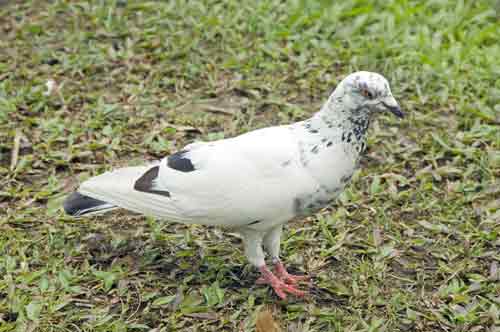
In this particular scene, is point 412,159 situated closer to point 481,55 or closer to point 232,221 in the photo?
point 481,55

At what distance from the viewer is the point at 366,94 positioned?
4148 mm

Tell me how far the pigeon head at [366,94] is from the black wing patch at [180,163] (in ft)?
3.00

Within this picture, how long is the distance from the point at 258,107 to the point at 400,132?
3.88ft

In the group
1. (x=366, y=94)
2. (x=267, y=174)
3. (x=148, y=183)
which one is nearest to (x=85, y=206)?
(x=148, y=183)

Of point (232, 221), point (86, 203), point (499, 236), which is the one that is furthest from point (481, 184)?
point (86, 203)

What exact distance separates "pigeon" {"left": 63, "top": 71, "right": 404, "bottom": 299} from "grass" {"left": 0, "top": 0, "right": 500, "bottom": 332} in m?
0.56

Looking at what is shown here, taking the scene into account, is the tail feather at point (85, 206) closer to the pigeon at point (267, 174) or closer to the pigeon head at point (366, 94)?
the pigeon at point (267, 174)

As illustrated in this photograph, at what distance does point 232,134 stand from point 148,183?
1736 millimetres

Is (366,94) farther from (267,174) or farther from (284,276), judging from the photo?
(284,276)

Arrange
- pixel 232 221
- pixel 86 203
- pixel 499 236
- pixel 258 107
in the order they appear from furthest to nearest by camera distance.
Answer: pixel 258 107 < pixel 499 236 < pixel 86 203 < pixel 232 221

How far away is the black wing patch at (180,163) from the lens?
173 inches

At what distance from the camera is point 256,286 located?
4691 mm

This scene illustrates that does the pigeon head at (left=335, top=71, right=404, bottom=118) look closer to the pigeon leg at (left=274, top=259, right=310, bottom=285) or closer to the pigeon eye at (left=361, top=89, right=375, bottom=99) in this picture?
the pigeon eye at (left=361, top=89, right=375, bottom=99)

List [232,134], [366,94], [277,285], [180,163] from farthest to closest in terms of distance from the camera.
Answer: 1. [232,134]
2. [277,285]
3. [180,163]
4. [366,94]
